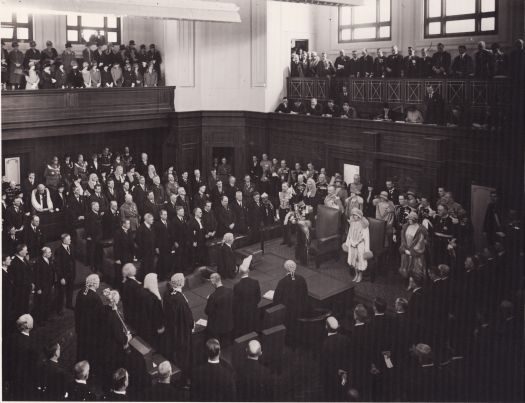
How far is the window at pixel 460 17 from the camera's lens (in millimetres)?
13953

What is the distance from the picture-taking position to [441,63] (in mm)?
13945

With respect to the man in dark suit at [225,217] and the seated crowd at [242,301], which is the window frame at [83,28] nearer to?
the seated crowd at [242,301]

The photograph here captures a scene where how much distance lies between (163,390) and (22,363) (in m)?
1.98

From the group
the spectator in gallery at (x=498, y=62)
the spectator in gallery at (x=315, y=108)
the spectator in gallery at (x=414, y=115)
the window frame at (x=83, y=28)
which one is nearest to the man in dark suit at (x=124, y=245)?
the spectator in gallery at (x=414, y=115)


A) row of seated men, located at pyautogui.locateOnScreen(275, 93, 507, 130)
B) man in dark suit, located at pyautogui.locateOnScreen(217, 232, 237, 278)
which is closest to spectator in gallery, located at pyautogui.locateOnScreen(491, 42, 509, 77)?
row of seated men, located at pyautogui.locateOnScreen(275, 93, 507, 130)

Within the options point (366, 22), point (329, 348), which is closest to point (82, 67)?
point (366, 22)

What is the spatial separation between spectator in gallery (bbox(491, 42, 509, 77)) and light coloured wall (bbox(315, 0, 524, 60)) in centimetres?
77

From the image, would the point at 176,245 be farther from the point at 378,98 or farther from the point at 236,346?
the point at 378,98

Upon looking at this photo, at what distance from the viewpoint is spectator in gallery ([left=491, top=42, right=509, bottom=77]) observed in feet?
41.1

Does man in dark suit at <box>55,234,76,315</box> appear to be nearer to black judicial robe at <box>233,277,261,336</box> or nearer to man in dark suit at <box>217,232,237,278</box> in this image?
man in dark suit at <box>217,232,237,278</box>

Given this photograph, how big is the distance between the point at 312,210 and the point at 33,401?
7.76 m

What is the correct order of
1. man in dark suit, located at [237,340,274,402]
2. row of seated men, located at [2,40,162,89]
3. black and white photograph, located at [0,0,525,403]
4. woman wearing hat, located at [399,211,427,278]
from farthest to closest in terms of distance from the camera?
row of seated men, located at [2,40,162,89]
woman wearing hat, located at [399,211,427,278]
black and white photograph, located at [0,0,525,403]
man in dark suit, located at [237,340,274,402]

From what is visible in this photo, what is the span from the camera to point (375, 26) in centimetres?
1706

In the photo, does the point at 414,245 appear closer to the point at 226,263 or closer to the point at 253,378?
the point at 226,263
